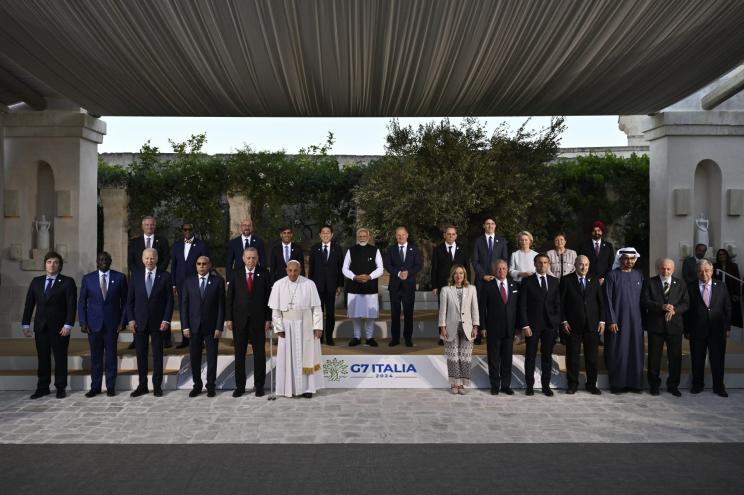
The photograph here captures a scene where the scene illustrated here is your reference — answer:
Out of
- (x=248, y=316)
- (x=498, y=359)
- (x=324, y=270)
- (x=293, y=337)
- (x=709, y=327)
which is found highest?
(x=324, y=270)

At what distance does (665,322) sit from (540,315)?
1390 millimetres

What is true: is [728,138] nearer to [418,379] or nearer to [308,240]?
[418,379]

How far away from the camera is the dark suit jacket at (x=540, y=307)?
23.2ft

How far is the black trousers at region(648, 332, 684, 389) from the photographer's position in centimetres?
714

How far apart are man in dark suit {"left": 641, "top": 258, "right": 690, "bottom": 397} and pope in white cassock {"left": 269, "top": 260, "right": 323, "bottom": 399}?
3.65m

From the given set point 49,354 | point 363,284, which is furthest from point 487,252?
point 49,354

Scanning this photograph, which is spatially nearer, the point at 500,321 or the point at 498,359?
the point at 500,321

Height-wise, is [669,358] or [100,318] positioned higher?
[100,318]

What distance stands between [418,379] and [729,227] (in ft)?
19.6

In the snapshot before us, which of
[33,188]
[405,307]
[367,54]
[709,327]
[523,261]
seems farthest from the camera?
[33,188]

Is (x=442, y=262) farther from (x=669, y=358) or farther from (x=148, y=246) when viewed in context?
(x=148, y=246)

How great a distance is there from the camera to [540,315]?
706 centimetres

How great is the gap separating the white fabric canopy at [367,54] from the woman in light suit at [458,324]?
259cm

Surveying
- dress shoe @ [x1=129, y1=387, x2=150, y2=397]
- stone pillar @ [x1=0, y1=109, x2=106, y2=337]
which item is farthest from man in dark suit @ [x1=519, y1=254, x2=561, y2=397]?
stone pillar @ [x1=0, y1=109, x2=106, y2=337]
